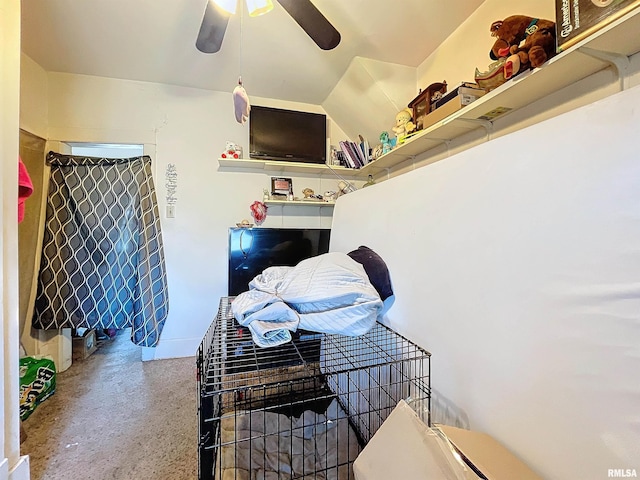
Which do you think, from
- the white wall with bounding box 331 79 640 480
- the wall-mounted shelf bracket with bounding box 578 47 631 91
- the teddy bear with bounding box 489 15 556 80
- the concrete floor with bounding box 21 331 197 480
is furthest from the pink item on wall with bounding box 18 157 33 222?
the wall-mounted shelf bracket with bounding box 578 47 631 91

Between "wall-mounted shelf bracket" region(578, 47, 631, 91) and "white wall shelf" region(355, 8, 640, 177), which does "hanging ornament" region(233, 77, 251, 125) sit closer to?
"white wall shelf" region(355, 8, 640, 177)

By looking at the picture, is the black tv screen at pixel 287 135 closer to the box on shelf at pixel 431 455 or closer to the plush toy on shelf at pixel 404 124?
the plush toy on shelf at pixel 404 124

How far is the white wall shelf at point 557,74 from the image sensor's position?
970mm

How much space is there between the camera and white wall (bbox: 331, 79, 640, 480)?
0.57 metres

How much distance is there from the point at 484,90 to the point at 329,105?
1675mm

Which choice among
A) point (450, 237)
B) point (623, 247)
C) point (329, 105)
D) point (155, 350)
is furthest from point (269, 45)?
point (155, 350)

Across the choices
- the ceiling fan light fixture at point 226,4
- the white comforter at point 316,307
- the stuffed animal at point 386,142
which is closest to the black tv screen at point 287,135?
the stuffed animal at point 386,142

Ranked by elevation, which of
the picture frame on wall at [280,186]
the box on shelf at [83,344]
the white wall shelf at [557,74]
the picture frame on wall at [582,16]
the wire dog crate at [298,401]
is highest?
the picture frame on wall at [582,16]

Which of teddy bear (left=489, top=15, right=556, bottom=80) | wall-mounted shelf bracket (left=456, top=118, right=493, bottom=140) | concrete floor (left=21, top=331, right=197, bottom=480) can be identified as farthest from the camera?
wall-mounted shelf bracket (left=456, top=118, right=493, bottom=140)

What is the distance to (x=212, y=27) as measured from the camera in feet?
4.85

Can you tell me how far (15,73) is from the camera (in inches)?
49.0

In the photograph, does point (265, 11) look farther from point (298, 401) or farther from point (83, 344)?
point (83, 344)

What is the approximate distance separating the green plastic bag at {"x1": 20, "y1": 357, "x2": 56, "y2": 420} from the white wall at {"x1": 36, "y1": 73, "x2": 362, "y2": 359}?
694 millimetres

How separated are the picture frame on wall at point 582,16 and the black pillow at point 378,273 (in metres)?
1.06
